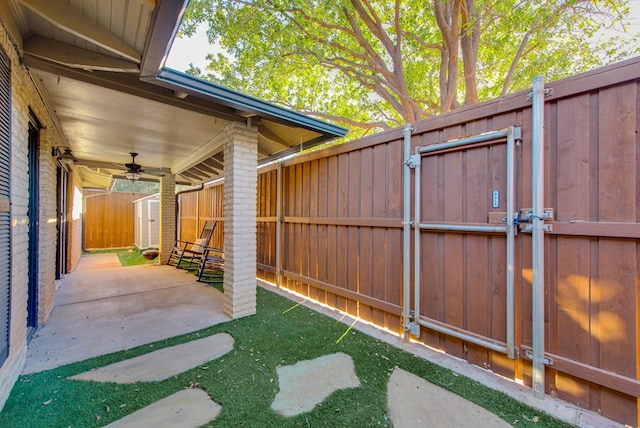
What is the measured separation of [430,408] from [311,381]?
859 millimetres

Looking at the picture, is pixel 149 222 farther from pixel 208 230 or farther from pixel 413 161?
pixel 413 161

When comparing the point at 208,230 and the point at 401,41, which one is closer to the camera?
the point at 401,41

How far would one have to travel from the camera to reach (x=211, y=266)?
6590 millimetres

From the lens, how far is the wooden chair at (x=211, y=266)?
528cm

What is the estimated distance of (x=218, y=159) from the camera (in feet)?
17.6

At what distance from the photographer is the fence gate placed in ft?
6.86

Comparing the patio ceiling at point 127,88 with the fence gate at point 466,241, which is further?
the fence gate at point 466,241

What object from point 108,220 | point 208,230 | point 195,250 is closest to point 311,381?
point 208,230

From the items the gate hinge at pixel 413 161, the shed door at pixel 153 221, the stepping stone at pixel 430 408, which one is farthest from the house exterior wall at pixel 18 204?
the shed door at pixel 153 221

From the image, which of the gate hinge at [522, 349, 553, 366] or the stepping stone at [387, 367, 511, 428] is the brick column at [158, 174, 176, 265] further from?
the gate hinge at [522, 349, 553, 366]

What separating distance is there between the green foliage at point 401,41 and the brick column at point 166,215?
3026 mm

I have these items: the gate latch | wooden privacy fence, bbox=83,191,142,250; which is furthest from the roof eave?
wooden privacy fence, bbox=83,191,142,250

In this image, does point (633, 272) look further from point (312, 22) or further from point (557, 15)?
point (312, 22)

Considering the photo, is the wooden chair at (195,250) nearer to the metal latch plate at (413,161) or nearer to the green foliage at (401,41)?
the green foliage at (401,41)
